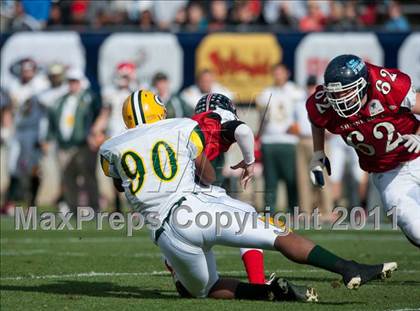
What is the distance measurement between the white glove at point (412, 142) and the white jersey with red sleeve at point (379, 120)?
6 cm

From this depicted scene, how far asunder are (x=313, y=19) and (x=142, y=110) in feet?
29.5

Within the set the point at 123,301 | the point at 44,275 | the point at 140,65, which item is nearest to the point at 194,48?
the point at 140,65

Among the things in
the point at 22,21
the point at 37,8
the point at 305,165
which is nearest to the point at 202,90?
the point at 305,165

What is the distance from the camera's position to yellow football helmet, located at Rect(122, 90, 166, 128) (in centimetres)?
635

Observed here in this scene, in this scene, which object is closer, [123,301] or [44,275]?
[123,301]

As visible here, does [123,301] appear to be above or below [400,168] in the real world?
below

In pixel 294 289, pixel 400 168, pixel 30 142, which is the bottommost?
pixel 30 142

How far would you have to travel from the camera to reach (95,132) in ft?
42.8

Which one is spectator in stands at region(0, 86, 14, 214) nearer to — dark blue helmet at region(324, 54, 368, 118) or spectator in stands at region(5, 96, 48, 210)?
spectator in stands at region(5, 96, 48, 210)

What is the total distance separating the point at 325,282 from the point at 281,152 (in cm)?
549

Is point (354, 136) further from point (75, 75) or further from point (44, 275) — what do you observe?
point (75, 75)

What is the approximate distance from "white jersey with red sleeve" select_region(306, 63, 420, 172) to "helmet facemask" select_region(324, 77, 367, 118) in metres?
0.12

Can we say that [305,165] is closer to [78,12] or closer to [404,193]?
[78,12]

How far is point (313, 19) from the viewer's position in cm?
1495
